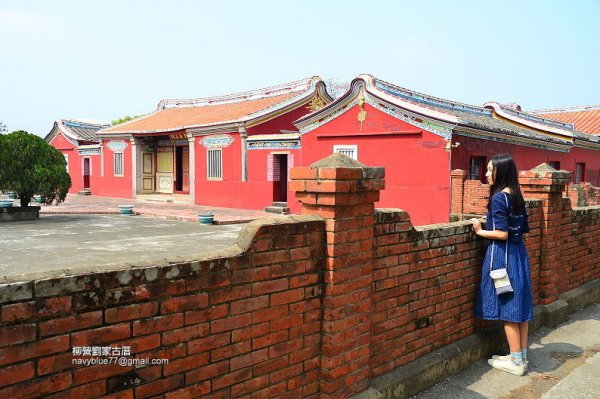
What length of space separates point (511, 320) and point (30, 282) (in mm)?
3692

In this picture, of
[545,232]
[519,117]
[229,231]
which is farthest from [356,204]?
[519,117]

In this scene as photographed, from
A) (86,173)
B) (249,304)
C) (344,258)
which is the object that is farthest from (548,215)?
(86,173)

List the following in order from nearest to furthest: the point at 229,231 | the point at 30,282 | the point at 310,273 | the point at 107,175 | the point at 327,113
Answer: the point at 30,282 → the point at 310,273 → the point at 229,231 → the point at 327,113 → the point at 107,175

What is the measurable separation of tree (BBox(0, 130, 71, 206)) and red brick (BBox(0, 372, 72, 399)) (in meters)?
13.3

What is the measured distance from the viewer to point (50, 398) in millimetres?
2031

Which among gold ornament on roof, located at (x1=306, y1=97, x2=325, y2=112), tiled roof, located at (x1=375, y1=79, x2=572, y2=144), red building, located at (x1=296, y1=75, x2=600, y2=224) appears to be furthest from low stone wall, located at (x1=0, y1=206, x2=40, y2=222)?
tiled roof, located at (x1=375, y1=79, x2=572, y2=144)

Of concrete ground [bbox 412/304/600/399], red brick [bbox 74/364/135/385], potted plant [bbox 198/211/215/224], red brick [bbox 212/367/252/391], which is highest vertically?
red brick [bbox 74/364/135/385]

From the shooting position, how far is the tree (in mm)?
13414

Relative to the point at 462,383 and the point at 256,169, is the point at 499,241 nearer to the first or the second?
the point at 462,383

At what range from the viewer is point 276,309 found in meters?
2.86

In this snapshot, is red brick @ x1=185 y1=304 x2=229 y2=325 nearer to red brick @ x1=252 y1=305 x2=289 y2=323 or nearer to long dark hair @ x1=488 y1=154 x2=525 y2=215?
red brick @ x1=252 y1=305 x2=289 y2=323

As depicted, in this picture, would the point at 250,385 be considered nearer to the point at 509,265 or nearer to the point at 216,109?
the point at 509,265

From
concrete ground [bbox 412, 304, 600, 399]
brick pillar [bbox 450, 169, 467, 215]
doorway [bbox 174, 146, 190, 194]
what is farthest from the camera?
doorway [bbox 174, 146, 190, 194]

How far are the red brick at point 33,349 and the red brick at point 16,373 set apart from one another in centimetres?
3
